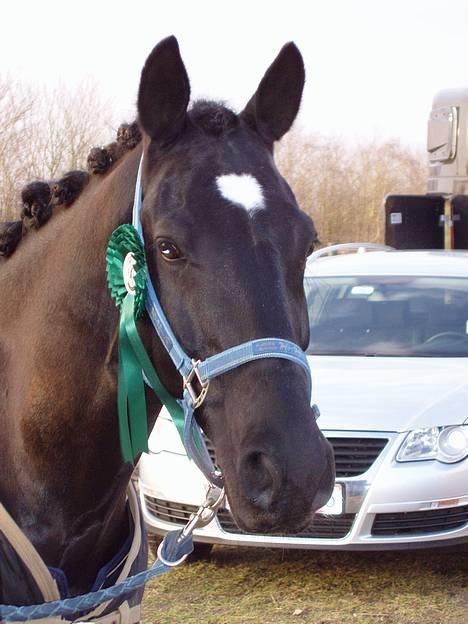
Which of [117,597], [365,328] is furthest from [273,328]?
[365,328]

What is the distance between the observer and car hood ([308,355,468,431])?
514 cm

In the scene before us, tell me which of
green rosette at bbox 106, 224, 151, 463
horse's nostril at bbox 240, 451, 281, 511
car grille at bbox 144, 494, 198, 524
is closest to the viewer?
horse's nostril at bbox 240, 451, 281, 511

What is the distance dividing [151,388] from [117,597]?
62 centimetres

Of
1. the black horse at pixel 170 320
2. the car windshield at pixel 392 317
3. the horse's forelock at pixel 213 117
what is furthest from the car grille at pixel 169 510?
the horse's forelock at pixel 213 117

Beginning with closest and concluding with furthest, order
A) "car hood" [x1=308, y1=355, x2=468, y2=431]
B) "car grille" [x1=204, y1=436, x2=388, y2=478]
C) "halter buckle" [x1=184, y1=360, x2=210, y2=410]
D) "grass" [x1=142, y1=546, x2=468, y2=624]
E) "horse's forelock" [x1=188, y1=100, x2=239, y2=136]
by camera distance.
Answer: "halter buckle" [x1=184, y1=360, x2=210, y2=410] → "horse's forelock" [x1=188, y1=100, x2=239, y2=136] → "grass" [x1=142, y1=546, x2=468, y2=624] → "car grille" [x1=204, y1=436, x2=388, y2=478] → "car hood" [x1=308, y1=355, x2=468, y2=431]

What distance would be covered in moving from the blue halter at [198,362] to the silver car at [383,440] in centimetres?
240

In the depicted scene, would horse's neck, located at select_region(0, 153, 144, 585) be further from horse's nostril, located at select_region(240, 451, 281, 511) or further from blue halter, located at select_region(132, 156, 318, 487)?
horse's nostril, located at select_region(240, 451, 281, 511)

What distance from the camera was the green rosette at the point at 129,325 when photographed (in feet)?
7.43

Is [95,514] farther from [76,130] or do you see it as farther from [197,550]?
[76,130]

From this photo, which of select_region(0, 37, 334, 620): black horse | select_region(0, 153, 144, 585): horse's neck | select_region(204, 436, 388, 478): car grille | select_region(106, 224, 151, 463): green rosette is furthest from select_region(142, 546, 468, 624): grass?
select_region(106, 224, 151, 463): green rosette

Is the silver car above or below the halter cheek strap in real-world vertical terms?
below

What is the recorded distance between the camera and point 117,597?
8.36 ft

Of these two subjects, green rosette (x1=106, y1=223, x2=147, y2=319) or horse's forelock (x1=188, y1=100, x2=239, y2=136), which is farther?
horse's forelock (x1=188, y1=100, x2=239, y2=136)

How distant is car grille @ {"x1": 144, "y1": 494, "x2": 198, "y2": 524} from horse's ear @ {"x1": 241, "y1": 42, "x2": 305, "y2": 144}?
3098mm
